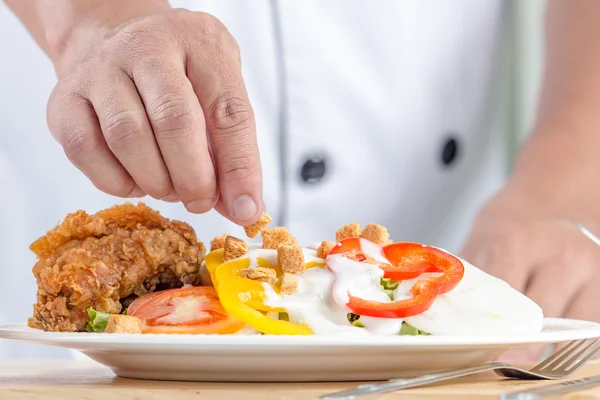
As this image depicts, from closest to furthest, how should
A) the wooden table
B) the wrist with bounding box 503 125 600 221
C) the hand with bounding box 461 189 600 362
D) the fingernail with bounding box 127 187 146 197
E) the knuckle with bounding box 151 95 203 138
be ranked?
the wooden table → the knuckle with bounding box 151 95 203 138 → the fingernail with bounding box 127 187 146 197 → the hand with bounding box 461 189 600 362 → the wrist with bounding box 503 125 600 221

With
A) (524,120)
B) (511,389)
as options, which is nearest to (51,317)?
(511,389)

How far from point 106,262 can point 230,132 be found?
10.8 inches

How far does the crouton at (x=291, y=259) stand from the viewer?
1.23 metres

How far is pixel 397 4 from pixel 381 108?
31cm

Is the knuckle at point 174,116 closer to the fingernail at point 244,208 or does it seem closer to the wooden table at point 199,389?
the fingernail at point 244,208

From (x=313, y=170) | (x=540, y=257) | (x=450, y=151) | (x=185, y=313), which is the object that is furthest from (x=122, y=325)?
(x=450, y=151)

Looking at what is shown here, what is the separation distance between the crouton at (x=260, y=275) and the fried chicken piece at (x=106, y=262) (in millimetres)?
184

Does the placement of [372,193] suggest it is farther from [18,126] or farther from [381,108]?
[18,126]

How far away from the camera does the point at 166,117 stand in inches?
48.7

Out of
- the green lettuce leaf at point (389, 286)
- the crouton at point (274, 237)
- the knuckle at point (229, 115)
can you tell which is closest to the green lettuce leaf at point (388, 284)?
the green lettuce leaf at point (389, 286)

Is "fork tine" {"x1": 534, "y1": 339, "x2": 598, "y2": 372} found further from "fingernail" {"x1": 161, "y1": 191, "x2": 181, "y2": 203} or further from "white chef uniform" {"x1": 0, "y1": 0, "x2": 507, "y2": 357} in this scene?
"white chef uniform" {"x1": 0, "y1": 0, "x2": 507, "y2": 357}

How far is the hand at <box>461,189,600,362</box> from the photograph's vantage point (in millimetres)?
1938

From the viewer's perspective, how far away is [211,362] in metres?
1.08

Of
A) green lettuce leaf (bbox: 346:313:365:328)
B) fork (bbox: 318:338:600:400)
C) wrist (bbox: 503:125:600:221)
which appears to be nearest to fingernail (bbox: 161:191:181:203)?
green lettuce leaf (bbox: 346:313:365:328)
